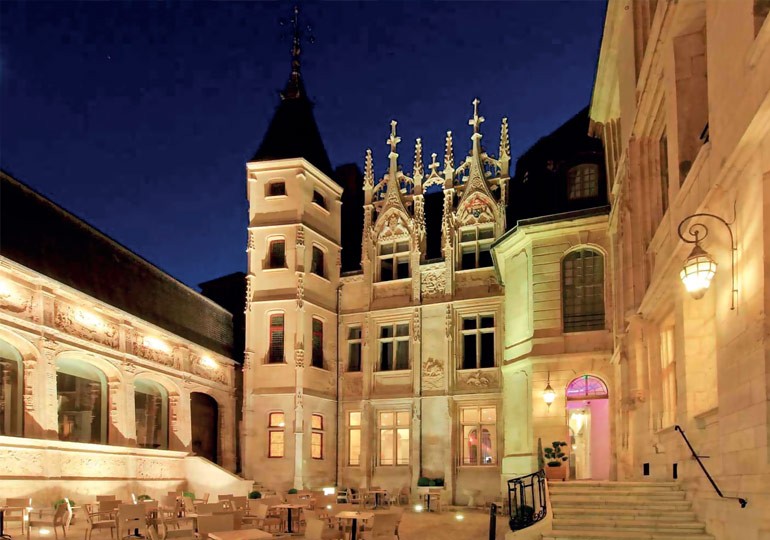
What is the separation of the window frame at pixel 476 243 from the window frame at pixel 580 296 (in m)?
4.56

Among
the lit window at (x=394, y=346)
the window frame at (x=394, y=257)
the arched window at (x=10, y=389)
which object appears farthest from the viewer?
the window frame at (x=394, y=257)

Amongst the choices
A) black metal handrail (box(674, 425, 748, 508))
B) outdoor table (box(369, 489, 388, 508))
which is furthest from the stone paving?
black metal handrail (box(674, 425, 748, 508))

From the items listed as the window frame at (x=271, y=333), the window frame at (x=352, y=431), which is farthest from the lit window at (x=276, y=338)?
the window frame at (x=352, y=431)

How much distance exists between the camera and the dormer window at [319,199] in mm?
26919

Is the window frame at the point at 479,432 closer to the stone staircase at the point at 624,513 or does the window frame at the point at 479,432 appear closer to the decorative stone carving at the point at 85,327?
the decorative stone carving at the point at 85,327

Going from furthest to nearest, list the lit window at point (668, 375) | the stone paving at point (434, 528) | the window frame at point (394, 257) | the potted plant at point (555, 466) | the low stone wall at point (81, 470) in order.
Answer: the window frame at point (394, 257), the potted plant at point (555, 466), the low stone wall at point (81, 470), the stone paving at point (434, 528), the lit window at point (668, 375)

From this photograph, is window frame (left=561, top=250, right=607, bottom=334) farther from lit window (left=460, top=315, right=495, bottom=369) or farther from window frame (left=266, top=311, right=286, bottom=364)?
window frame (left=266, top=311, right=286, bottom=364)

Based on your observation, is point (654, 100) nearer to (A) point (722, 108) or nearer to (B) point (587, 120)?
(A) point (722, 108)

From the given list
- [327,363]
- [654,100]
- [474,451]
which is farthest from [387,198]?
[654,100]

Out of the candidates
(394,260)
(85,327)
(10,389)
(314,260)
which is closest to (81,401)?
(85,327)

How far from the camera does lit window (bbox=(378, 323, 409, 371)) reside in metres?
26.1

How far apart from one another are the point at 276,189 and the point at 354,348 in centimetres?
597

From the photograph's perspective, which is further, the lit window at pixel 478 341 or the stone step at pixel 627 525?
the lit window at pixel 478 341

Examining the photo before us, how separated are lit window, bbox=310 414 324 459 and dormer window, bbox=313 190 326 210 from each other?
7.08 m
